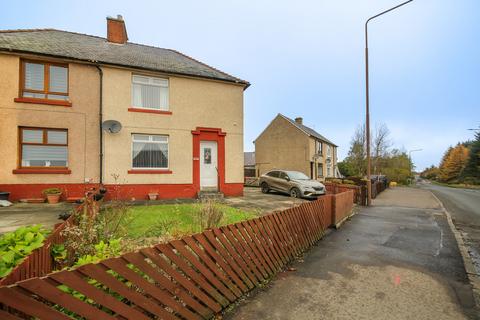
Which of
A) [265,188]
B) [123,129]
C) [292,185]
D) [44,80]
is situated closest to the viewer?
[44,80]

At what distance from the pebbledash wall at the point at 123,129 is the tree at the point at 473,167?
182 ft

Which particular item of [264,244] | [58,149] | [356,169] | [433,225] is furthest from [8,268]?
[356,169]

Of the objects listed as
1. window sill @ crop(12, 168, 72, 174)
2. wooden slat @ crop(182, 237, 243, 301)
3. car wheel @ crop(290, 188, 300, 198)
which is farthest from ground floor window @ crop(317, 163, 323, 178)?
wooden slat @ crop(182, 237, 243, 301)

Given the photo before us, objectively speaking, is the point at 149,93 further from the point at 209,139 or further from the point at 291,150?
the point at 291,150

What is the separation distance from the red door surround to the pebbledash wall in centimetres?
5

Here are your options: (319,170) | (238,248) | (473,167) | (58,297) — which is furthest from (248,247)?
(473,167)

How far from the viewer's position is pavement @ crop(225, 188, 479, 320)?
3.13 meters

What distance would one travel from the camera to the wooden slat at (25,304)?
1491mm

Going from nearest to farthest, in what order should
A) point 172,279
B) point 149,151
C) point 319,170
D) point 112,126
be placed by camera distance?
point 172,279, point 112,126, point 149,151, point 319,170

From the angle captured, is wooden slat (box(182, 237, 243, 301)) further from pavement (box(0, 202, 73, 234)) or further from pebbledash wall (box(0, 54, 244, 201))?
pebbledash wall (box(0, 54, 244, 201))

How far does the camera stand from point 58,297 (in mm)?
1723

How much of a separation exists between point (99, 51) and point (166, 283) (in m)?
12.8

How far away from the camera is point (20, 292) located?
1554 millimetres

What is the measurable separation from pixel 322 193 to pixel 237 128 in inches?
249
